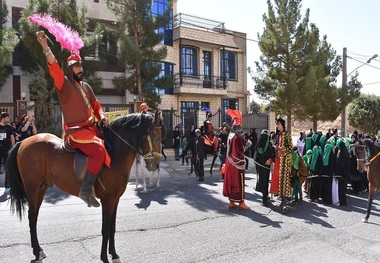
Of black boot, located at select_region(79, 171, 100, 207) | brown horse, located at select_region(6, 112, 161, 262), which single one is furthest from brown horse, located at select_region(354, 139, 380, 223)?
black boot, located at select_region(79, 171, 100, 207)

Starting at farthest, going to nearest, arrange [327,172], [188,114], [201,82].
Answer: [201,82] → [188,114] → [327,172]

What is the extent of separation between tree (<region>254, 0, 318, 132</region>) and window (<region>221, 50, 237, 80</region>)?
4.07 metres

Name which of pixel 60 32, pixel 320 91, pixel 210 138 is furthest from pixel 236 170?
pixel 320 91

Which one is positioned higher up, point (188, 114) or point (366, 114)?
point (366, 114)

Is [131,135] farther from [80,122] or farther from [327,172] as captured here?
[327,172]

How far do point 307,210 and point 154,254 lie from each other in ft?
14.5

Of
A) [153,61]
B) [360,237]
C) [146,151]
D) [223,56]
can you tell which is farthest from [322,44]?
[146,151]

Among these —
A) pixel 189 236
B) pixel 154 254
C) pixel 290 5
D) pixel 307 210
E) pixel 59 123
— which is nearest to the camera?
pixel 154 254

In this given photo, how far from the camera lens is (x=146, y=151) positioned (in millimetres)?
4773

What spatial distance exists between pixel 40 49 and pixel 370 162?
15.0 m

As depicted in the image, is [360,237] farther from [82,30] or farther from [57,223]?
[82,30]

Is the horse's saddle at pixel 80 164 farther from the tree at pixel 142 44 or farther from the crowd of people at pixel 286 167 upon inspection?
the tree at pixel 142 44

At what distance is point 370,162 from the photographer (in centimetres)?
727

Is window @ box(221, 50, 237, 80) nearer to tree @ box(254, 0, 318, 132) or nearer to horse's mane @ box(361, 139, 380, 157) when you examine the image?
tree @ box(254, 0, 318, 132)
